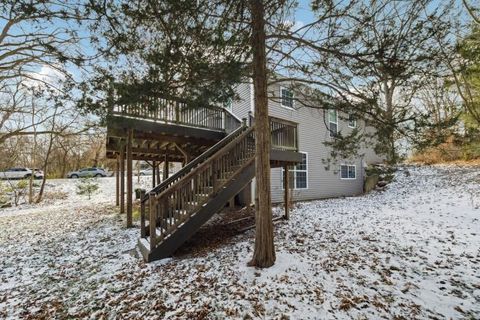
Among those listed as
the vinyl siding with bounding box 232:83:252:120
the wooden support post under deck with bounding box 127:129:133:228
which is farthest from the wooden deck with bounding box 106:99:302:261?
the vinyl siding with bounding box 232:83:252:120

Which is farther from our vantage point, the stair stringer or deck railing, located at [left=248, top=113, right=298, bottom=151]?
deck railing, located at [left=248, top=113, right=298, bottom=151]

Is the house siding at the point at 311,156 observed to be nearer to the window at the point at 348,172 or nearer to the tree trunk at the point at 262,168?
the window at the point at 348,172

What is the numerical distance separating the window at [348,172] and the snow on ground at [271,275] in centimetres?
684

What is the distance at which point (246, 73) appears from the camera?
397 cm

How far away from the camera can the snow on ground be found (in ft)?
10.3

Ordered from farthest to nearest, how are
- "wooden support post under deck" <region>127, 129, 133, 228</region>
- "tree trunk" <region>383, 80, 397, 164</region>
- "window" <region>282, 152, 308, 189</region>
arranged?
"window" <region>282, 152, 308, 189</region> → "wooden support post under deck" <region>127, 129, 133, 228</region> → "tree trunk" <region>383, 80, 397, 164</region>

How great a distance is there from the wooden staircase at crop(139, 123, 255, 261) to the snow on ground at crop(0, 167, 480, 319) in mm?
375

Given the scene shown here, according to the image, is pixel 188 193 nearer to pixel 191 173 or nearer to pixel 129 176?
pixel 191 173

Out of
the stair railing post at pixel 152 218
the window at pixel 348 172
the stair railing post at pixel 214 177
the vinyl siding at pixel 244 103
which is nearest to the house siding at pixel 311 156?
the vinyl siding at pixel 244 103

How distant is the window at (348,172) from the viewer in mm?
14011

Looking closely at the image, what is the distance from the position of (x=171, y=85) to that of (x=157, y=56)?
0.59 metres

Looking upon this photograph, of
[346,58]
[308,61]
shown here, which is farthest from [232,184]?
[346,58]

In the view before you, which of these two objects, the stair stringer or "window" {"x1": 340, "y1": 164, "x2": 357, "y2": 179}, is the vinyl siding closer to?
the stair stringer

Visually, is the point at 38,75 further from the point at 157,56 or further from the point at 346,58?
the point at 346,58
